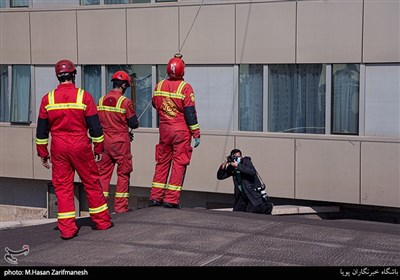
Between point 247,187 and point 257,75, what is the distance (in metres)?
3.62

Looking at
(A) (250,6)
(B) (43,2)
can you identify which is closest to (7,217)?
(B) (43,2)

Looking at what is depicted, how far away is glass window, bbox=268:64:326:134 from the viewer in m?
15.0

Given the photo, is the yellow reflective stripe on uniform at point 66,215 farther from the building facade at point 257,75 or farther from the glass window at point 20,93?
the glass window at point 20,93

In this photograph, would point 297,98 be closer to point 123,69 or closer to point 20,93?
point 123,69

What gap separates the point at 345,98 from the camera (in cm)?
1478

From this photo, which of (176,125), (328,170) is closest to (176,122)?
(176,125)

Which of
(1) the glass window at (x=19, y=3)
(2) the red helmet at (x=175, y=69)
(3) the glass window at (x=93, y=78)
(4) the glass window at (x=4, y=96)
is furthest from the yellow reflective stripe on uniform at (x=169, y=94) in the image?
(4) the glass window at (x=4, y=96)

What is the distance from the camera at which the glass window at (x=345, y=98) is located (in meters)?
14.6

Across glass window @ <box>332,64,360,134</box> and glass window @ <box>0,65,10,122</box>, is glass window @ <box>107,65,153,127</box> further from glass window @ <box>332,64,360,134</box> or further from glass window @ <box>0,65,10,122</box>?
glass window @ <box>332,64,360,134</box>

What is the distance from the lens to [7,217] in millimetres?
19141

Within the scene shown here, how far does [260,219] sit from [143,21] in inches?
282

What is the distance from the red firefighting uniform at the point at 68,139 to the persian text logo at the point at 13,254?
0.51m
